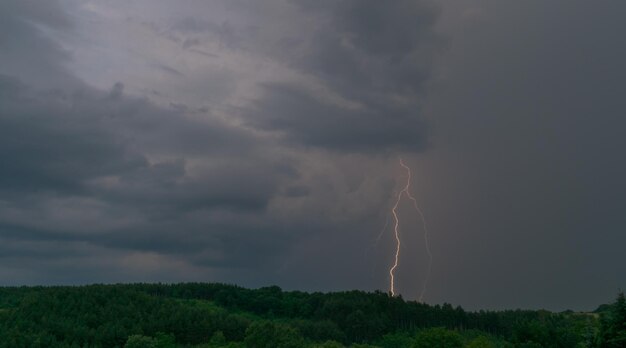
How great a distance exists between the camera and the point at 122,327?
587ft

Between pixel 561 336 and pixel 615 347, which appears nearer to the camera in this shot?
pixel 615 347

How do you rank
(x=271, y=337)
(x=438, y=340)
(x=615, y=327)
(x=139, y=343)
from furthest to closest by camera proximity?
(x=139, y=343) → (x=271, y=337) → (x=438, y=340) → (x=615, y=327)

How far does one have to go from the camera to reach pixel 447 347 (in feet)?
365

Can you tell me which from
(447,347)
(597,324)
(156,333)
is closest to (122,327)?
(156,333)

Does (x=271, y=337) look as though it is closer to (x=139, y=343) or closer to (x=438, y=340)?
(x=139, y=343)

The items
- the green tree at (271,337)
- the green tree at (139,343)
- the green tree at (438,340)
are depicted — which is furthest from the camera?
the green tree at (139,343)

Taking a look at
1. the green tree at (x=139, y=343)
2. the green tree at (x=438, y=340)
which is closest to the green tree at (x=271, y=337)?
the green tree at (x=139, y=343)

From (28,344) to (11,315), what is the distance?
141 ft

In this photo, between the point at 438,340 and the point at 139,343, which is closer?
the point at 438,340

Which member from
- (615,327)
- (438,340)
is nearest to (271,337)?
(438,340)

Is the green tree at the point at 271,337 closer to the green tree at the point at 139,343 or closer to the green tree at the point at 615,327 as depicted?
the green tree at the point at 139,343

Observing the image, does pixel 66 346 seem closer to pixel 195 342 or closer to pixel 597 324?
pixel 195 342

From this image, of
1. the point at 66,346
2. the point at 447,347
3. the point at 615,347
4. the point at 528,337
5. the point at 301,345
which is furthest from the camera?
the point at 66,346

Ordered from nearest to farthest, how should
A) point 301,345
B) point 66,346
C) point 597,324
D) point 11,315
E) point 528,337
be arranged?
point 597,324, point 528,337, point 301,345, point 66,346, point 11,315
